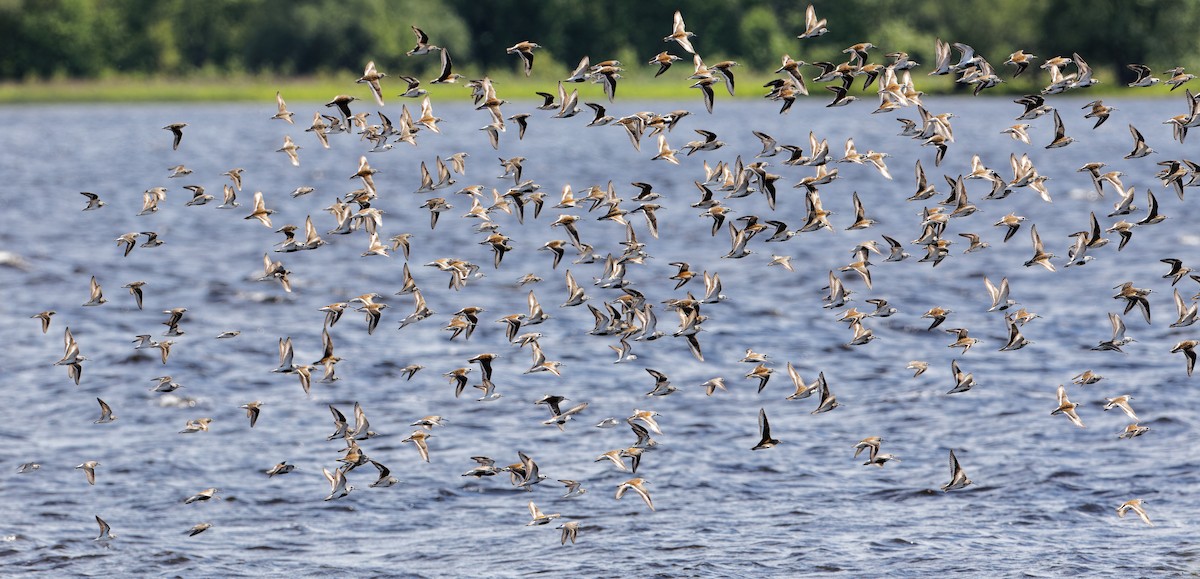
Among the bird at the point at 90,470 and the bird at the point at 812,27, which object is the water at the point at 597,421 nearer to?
the bird at the point at 90,470

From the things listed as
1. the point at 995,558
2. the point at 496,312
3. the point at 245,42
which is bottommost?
the point at 245,42

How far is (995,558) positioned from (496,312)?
2211cm

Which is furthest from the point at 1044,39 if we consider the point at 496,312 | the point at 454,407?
the point at 454,407

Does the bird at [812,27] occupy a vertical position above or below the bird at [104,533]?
above

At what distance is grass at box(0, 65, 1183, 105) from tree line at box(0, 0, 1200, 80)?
10.7 ft

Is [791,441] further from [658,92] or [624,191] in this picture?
[658,92]

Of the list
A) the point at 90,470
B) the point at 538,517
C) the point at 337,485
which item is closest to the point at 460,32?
the point at 90,470

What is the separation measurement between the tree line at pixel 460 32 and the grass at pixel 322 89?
326cm

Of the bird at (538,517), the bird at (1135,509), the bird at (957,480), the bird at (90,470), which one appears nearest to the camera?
the bird at (538,517)

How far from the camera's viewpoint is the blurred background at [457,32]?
477 feet

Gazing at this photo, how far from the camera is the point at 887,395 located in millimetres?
31484

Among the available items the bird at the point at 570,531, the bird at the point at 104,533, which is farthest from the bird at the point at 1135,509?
the bird at the point at 104,533

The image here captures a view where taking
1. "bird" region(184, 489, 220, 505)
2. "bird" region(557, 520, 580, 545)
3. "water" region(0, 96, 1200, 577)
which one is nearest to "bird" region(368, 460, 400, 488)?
"water" region(0, 96, 1200, 577)

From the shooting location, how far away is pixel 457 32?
156m
